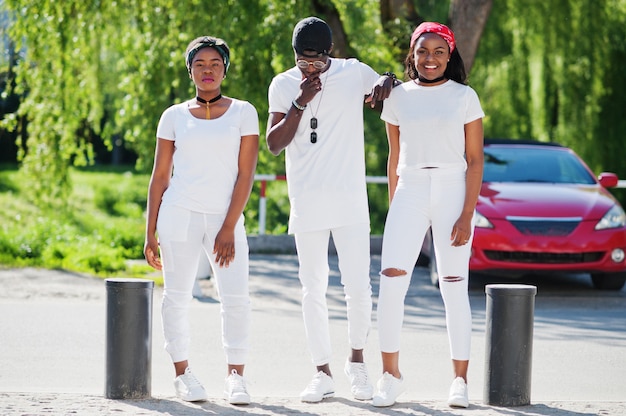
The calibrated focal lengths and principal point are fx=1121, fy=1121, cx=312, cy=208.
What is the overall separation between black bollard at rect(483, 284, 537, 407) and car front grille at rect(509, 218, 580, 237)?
447cm

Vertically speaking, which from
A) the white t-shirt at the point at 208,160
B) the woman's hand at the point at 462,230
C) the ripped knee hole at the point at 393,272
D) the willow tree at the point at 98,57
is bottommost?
the ripped knee hole at the point at 393,272

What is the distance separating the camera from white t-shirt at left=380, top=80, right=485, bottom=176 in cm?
561

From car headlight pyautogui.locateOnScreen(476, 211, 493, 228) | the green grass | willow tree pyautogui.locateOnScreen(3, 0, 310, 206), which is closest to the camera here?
car headlight pyautogui.locateOnScreen(476, 211, 493, 228)

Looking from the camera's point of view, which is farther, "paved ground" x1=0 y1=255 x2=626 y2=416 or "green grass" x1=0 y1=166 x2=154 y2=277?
"green grass" x1=0 y1=166 x2=154 y2=277

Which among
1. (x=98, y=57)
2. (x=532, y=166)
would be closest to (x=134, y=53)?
(x=98, y=57)

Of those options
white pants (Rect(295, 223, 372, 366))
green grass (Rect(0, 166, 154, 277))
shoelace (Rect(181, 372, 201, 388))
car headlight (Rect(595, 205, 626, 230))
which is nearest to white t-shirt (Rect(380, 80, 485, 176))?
white pants (Rect(295, 223, 372, 366))

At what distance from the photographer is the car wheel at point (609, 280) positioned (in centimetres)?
1052

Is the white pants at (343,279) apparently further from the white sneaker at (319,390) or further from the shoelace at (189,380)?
the shoelace at (189,380)

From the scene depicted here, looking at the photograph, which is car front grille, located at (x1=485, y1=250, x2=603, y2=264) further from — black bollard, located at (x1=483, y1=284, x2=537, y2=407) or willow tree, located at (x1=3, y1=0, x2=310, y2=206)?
black bollard, located at (x1=483, y1=284, x2=537, y2=407)

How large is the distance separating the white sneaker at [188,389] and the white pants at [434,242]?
36.8 inches

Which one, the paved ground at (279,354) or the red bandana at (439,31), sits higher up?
the red bandana at (439,31)

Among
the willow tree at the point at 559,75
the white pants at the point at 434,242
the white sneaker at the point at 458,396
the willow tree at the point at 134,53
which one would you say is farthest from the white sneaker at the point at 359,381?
the willow tree at the point at 559,75

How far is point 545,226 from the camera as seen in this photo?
1010cm

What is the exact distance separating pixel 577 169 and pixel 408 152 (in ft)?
20.2
